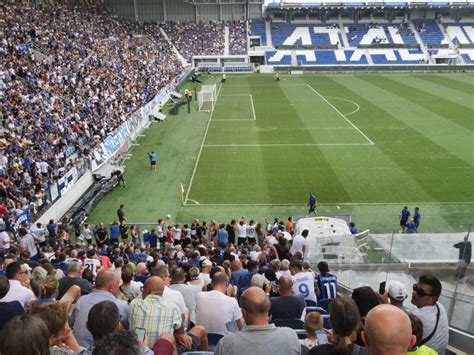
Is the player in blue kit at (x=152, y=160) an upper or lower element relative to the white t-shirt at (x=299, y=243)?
upper

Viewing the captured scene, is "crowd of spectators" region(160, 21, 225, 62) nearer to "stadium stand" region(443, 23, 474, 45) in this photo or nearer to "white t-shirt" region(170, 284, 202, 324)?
"stadium stand" region(443, 23, 474, 45)

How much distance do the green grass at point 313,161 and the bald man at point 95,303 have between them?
12842 mm

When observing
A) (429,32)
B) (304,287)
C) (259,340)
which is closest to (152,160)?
(304,287)

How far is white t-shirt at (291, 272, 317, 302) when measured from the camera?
7.04 m

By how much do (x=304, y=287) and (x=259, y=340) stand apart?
12.2ft

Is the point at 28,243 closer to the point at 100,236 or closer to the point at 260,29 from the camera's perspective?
the point at 100,236

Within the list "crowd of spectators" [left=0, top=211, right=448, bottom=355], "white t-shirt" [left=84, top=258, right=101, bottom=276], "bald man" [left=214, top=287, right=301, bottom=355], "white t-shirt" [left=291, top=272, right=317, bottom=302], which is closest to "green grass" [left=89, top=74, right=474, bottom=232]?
"white t-shirt" [left=84, top=258, right=101, bottom=276]

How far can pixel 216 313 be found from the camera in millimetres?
4938

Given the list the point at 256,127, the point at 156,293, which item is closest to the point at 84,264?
the point at 156,293

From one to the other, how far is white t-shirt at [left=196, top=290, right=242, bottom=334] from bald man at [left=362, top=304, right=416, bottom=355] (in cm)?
231

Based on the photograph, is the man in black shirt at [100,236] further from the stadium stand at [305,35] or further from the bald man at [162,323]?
the stadium stand at [305,35]

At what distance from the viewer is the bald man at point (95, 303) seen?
15.5 feet

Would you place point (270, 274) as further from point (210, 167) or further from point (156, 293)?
point (210, 167)

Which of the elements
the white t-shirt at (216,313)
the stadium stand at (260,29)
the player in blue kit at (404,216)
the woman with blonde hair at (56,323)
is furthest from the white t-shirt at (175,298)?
the stadium stand at (260,29)
